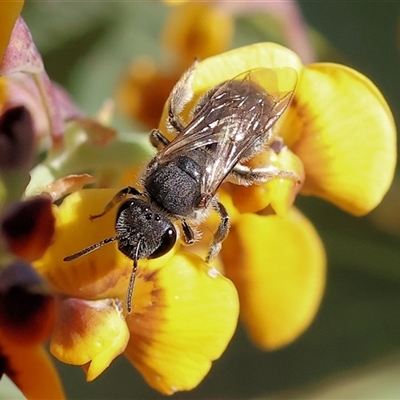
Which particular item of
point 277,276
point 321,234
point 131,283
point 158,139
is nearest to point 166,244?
point 131,283

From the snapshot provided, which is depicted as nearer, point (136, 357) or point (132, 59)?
point (136, 357)

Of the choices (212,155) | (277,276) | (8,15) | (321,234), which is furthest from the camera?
(321,234)

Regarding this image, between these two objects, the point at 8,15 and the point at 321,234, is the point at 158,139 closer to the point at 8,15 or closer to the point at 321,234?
the point at 8,15

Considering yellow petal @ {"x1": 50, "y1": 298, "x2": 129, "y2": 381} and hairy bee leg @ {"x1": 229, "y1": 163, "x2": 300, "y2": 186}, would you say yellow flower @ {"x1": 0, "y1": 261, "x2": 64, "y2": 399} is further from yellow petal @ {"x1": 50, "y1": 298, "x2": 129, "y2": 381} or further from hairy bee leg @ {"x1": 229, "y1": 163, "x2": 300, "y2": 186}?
hairy bee leg @ {"x1": 229, "y1": 163, "x2": 300, "y2": 186}

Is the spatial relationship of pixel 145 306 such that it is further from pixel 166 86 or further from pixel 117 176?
pixel 166 86

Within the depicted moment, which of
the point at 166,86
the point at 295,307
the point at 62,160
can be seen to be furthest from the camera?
the point at 166,86

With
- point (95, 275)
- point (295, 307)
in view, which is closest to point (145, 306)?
point (95, 275)
